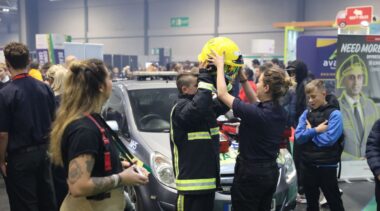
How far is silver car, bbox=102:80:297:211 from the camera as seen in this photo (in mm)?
4152

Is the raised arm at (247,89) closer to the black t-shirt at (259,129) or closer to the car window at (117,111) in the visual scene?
the black t-shirt at (259,129)

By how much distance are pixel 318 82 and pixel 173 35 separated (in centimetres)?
2846

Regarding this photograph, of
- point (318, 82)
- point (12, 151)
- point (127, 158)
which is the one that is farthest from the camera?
point (318, 82)

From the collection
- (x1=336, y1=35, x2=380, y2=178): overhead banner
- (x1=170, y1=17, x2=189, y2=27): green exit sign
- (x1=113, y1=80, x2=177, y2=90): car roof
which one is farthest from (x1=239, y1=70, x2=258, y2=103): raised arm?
(x1=170, y1=17, x2=189, y2=27): green exit sign

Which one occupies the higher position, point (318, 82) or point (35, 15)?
point (35, 15)

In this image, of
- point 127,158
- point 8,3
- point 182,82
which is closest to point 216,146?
point 182,82

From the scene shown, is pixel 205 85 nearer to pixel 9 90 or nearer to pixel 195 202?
pixel 195 202

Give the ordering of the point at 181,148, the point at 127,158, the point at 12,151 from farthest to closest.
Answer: the point at 12,151 → the point at 181,148 → the point at 127,158

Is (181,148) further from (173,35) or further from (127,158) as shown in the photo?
(173,35)

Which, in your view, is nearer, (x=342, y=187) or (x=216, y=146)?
(x=216, y=146)

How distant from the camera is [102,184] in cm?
221

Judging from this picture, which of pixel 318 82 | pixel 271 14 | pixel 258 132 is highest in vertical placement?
pixel 271 14

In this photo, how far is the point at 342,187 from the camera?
659 cm

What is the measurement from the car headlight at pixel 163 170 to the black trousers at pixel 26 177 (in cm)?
102
